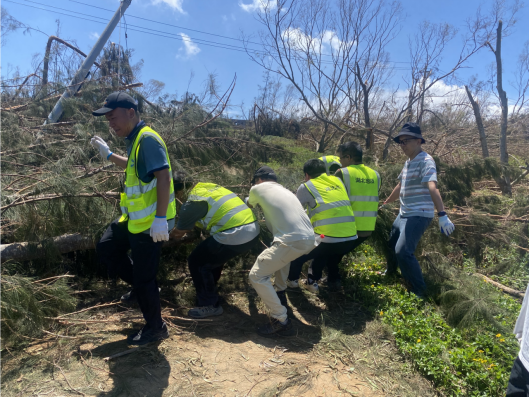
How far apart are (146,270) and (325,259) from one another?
170 cm

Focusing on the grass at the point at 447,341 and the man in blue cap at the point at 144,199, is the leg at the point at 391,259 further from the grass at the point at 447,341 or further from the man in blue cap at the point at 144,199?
the man in blue cap at the point at 144,199

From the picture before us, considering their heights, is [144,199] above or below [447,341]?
above

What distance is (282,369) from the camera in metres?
2.25

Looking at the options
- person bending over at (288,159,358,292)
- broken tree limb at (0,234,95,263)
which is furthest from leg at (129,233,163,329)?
person bending over at (288,159,358,292)

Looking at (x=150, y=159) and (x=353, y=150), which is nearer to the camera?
(x=150, y=159)

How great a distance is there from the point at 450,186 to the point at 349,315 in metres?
2.94

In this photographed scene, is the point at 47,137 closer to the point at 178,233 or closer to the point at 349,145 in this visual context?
the point at 178,233

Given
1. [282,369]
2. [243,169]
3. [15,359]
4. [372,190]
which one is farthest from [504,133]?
[15,359]

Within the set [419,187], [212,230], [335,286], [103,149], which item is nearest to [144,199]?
[212,230]

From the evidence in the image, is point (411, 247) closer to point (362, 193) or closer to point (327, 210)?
point (362, 193)

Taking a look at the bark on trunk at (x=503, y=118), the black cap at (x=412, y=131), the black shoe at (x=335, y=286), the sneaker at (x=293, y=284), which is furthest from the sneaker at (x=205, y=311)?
the bark on trunk at (x=503, y=118)

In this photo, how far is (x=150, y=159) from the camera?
209 cm

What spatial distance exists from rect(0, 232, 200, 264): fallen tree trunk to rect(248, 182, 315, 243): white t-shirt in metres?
1.09

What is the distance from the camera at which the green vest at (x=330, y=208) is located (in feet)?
9.97
